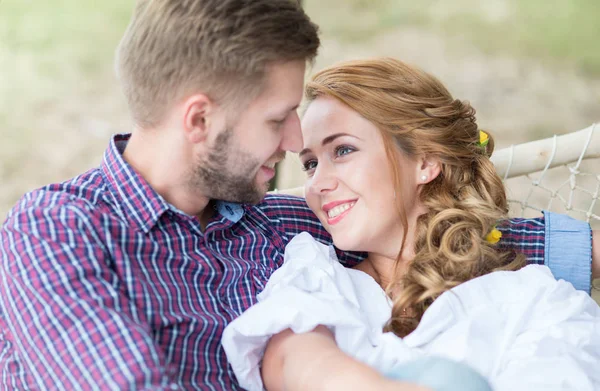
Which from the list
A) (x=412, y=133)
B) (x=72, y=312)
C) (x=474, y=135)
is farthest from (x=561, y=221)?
(x=72, y=312)

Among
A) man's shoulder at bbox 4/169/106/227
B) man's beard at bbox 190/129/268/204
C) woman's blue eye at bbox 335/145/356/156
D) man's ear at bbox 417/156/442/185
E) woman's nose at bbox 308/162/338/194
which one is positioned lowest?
man's ear at bbox 417/156/442/185

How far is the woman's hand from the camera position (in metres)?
1.09

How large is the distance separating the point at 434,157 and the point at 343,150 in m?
0.23

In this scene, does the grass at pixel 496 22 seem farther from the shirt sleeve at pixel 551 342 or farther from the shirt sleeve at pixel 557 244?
the shirt sleeve at pixel 551 342

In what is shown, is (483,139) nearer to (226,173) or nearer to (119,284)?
(226,173)

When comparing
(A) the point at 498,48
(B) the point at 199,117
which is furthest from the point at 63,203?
(A) the point at 498,48

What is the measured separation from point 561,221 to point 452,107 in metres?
0.39

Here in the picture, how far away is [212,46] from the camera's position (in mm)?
1325

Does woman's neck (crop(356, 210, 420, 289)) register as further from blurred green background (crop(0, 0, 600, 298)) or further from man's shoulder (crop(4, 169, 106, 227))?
blurred green background (crop(0, 0, 600, 298))

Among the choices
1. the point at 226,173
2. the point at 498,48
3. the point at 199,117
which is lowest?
the point at 498,48

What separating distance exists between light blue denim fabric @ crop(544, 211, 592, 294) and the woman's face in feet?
1.21

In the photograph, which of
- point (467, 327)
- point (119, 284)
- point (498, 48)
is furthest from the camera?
point (498, 48)

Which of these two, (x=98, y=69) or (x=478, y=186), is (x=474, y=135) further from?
(x=98, y=69)

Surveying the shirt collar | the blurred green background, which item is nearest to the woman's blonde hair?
the shirt collar
